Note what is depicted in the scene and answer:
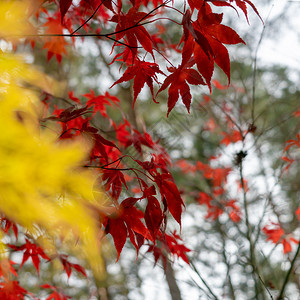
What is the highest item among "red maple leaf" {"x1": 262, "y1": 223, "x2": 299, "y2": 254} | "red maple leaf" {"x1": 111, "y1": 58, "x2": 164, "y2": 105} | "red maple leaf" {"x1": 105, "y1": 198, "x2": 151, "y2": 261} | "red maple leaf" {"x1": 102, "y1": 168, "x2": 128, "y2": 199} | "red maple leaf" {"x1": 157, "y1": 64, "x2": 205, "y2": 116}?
"red maple leaf" {"x1": 262, "y1": 223, "x2": 299, "y2": 254}

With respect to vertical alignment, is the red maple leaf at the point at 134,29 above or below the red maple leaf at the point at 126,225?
above

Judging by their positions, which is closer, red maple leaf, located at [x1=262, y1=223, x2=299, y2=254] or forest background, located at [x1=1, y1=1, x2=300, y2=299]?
forest background, located at [x1=1, y1=1, x2=300, y2=299]

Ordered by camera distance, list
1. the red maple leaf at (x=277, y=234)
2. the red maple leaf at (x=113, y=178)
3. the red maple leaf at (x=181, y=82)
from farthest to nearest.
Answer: the red maple leaf at (x=277, y=234) < the red maple leaf at (x=113, y=178) < the red maple leaf at (x=181, y=82)

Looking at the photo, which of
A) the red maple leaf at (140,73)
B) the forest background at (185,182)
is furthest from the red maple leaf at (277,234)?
the red maple leaf at (140,73)

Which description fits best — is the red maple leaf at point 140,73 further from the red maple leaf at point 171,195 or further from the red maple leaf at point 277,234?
the red maple leaf at point 277,234

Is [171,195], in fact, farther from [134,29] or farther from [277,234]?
[277,234]

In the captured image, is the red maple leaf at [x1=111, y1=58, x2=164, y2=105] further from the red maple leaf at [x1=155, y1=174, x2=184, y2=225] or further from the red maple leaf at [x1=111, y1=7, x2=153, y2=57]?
the red maple leaf at [x1=155, y1=174, x2=184, y2=225]

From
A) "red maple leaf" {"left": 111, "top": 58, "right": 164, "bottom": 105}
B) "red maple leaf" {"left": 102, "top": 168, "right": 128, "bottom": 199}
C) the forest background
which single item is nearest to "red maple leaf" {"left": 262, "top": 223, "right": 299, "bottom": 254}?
the forest background

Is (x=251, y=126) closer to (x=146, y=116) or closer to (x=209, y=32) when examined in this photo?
(x=209, y=32)

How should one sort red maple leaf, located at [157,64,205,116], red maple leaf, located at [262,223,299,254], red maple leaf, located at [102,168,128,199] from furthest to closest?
1. red maple leaf, located at [262,223,299,254]
2. red maple leaf, located at [102,168,128,199]
3. red maple leaf, located at [157,64,205,116]

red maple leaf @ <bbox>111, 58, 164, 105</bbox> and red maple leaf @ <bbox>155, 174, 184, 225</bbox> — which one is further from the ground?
red maple leaf @ <bbox>111, 58, 164, 105</bbox>

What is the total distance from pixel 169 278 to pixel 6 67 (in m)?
1.54

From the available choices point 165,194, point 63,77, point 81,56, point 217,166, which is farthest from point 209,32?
point 81,56

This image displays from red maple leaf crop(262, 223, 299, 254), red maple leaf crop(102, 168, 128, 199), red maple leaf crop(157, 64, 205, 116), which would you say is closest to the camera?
red maple leaf crop(157, 64, 205, 116)
